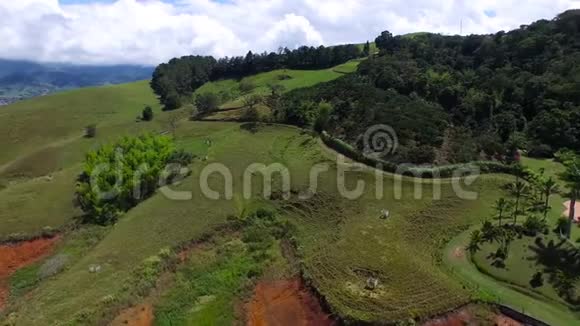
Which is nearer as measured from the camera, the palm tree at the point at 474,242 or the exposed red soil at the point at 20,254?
the palm tree at the point at 474,242

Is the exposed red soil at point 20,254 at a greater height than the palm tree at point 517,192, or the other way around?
the palm tree at point 517,192

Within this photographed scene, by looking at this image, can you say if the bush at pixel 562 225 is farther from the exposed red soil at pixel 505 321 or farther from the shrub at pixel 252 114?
the shrub at pixel 252 114

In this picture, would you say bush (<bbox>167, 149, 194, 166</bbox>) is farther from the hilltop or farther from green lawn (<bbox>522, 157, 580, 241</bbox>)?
green lawn (<bbox>522, 157, 580, 241</bbox>)

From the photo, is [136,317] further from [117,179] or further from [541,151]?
[541,151]

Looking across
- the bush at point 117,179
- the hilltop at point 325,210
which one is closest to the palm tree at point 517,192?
the hilltop at point 325,210

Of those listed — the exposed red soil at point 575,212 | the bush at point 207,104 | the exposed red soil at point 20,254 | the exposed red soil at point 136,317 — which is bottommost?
the exposed red soil at point 136,317

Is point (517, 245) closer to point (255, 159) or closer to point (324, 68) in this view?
point (255, 159)

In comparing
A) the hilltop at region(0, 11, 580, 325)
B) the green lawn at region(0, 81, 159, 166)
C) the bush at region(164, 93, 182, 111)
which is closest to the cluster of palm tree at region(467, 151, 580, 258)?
the hilltop at region(0, 11, 580, 325)

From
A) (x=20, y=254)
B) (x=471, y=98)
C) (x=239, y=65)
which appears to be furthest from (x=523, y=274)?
(x=239, y=65)

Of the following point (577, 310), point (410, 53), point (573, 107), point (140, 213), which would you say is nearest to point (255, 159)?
point (140, 213)
